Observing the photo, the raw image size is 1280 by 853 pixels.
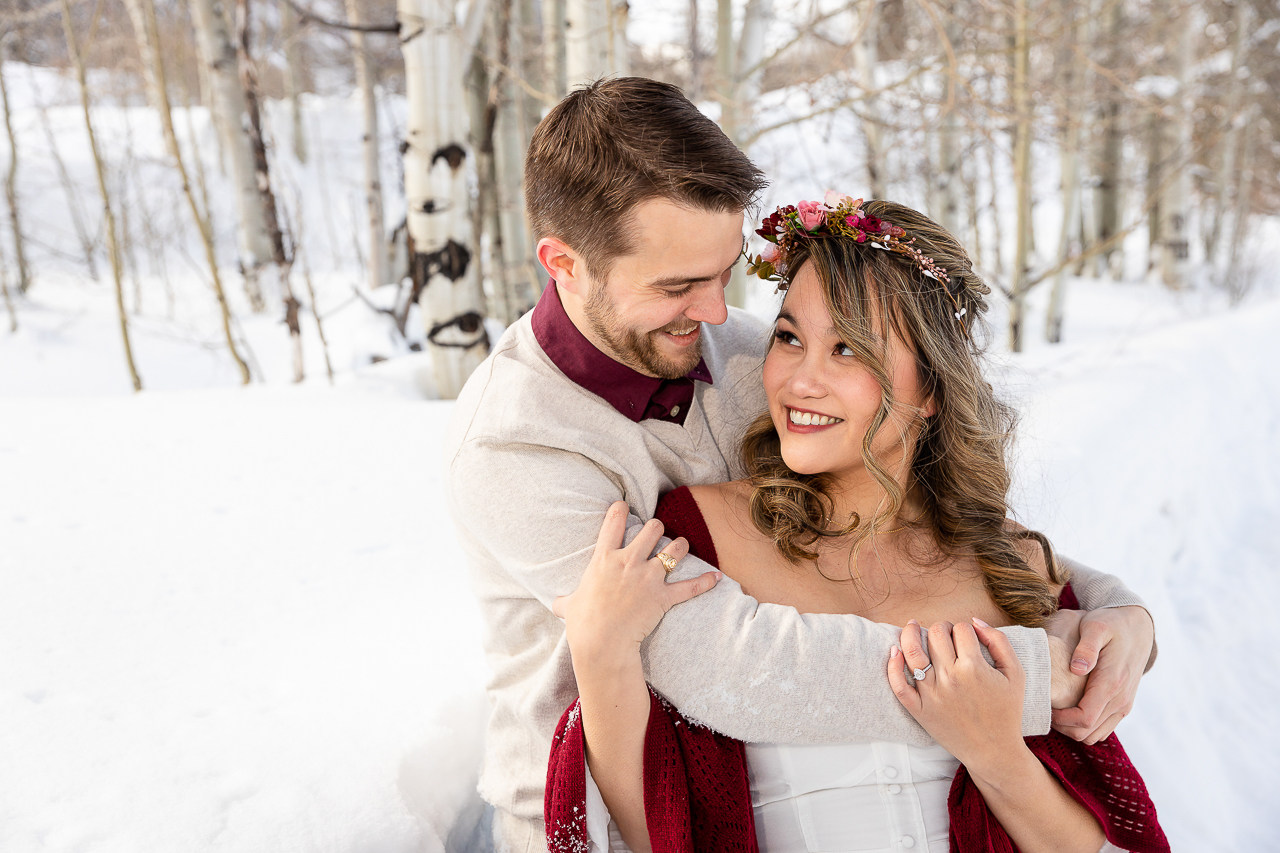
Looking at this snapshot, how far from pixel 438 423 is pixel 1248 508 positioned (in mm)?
4551

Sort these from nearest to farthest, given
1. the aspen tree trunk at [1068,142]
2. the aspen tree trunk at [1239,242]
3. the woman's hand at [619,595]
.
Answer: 1. the woman's hand at [619,595]
2. the aspen tree trunk at [1068,142]
3. the aspen tree trunk at [1239,242]

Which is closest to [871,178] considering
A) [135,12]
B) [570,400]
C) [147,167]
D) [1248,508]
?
[1248,508]

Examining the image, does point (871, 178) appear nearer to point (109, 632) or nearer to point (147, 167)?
point (109, 632)

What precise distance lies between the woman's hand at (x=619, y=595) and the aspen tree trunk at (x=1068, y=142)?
17.2ft

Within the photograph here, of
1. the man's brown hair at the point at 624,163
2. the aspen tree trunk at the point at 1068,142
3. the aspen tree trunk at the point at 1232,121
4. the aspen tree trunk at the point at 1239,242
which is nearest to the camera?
the man's brown hair at the point at 624,163

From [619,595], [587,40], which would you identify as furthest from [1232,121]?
[619,595]

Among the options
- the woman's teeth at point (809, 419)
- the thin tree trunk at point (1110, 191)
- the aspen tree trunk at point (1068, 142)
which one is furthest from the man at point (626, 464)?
the thin tree trunk at point (1110, 191)

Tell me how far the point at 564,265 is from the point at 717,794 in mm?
1091

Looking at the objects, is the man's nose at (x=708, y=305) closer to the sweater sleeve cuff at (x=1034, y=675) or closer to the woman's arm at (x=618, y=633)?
the woman's arm at (x=618, y=633)

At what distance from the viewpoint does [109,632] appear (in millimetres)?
1958

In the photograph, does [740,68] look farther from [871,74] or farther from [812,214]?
[871,74]

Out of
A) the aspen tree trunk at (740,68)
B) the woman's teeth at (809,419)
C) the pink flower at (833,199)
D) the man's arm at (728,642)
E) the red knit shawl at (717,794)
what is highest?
the aspen tree trunk at (740,68)

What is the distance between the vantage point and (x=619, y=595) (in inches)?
51.6

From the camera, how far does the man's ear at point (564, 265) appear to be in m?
1.68
